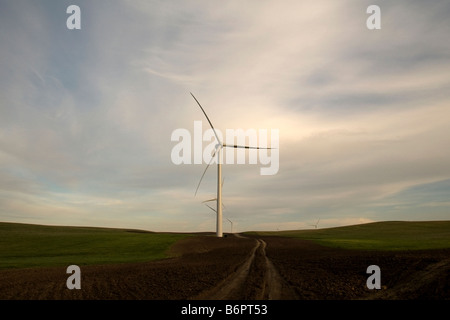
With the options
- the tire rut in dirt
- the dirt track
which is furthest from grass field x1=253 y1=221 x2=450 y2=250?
the tire rut in dirt

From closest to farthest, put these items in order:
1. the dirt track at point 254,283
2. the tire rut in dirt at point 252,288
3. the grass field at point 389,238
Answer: the tire rut in dirt at point 252,288 → the dirt track at point 254,283 → the grass field at point 389,238

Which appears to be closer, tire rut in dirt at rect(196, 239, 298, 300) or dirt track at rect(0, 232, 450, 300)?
tire rut in dirt at rect(196, 239, 298, 300)

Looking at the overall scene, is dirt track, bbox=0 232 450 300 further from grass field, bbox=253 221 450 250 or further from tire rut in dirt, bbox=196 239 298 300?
grass field, bbox=253 221 450 250

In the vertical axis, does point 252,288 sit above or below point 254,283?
above

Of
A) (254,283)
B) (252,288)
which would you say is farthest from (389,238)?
(252,288)

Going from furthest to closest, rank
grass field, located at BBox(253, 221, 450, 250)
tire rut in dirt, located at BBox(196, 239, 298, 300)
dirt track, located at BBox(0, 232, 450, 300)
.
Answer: grass field, located at BBox(253, 221, 450, 250)
dirt track, located at BBox(0, 232, 450, 300)
tire rut in dirt, located at BBox(196, 239, 298, 300)

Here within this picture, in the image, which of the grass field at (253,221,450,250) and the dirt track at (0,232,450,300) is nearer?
the dirt track at (0,232,450,300)

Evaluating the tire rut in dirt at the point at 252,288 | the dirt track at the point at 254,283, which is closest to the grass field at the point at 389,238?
the dirt track at the point at 254,283

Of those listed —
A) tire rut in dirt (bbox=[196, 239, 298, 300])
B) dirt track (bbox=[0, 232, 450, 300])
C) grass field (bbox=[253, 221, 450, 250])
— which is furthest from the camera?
grass field (bbox=[253, 221, 450, 250])

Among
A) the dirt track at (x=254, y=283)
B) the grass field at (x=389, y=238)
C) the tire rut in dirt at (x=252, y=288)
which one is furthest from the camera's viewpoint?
the grass field at (x=389, y=238)

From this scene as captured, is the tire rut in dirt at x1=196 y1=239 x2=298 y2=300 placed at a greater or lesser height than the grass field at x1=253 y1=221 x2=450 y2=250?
greater

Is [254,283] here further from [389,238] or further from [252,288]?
[389,238]

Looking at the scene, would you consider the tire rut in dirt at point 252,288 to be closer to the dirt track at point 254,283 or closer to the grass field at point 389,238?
the dirt track at point 254,283
